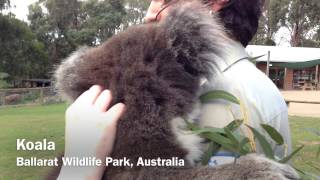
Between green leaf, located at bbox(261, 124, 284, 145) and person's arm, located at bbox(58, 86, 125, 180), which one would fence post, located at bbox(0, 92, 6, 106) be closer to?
person's arm, located at bbox(58, 86, 125, 180)

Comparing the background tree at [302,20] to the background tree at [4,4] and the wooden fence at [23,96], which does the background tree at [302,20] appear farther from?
the wooden fence at [23,96]

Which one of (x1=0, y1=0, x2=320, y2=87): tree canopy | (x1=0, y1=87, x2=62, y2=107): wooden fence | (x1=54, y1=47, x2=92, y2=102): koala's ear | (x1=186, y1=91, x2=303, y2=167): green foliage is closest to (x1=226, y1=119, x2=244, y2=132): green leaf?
(x1=186, y1=91, x2=303, y2=167): green foliage

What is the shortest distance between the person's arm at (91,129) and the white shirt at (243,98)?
0.77ft

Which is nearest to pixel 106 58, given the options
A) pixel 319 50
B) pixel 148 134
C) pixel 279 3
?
pixel 148 134

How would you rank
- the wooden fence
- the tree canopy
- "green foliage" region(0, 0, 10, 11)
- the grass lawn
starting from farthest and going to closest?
1. the tree canopy
2. "green foliage" region(0, 0, 10, 11)
3. the wooden fence
4. the grass lawn

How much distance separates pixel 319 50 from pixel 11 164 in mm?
29652

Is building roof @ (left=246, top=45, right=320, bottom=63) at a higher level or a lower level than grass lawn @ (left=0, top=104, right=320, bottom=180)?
higher

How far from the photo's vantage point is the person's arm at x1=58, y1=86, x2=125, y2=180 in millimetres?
1177

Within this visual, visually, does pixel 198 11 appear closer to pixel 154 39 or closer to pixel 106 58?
pixel 154 39

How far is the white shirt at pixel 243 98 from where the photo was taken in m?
1.25

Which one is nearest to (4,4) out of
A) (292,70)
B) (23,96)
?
(23,96)

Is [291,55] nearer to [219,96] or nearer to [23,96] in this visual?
[23,96]

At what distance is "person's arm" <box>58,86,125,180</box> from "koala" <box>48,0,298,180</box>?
0.9 inches

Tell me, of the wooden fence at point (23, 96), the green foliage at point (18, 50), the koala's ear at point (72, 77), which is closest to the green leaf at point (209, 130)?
the koala's ear at point (72, 77)
